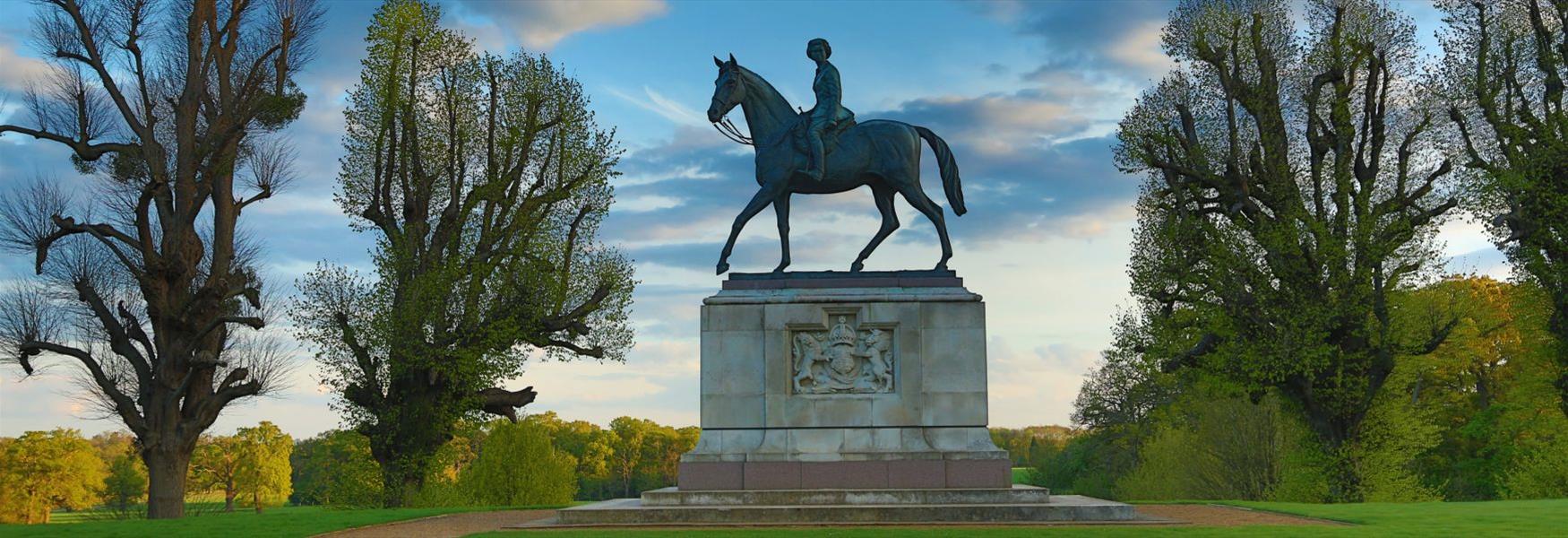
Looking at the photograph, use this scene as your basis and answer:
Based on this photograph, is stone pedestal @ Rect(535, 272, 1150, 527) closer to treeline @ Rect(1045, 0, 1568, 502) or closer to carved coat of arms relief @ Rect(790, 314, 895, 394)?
carved coat of arms relief @ Rect(790, 314, 895, 394)

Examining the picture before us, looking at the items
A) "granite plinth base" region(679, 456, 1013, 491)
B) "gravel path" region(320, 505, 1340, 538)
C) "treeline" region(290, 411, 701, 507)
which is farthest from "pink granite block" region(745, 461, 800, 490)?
"treeline" region(290, 411, 701, 507)

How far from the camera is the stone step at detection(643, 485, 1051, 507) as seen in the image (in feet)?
54.2

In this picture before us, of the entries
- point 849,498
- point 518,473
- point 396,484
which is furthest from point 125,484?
point 849,498

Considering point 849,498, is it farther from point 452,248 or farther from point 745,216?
point 452,248

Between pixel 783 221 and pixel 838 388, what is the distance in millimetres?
2841

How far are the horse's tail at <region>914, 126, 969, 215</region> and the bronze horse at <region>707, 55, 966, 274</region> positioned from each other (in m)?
0.02

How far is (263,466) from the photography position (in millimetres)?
56281

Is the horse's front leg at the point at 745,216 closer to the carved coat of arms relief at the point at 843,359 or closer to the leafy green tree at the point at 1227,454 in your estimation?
the carved coat of arms relief at the point at 843,359

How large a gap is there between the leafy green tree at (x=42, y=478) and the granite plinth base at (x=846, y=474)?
46.9 meters

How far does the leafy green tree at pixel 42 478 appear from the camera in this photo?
2078 inches

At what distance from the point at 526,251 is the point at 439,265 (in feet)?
6.99

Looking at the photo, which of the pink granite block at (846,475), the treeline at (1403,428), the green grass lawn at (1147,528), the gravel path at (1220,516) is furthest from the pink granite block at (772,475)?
the treeline at (1403,428)

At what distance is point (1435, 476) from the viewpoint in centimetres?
4259

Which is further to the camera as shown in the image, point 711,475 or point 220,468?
point 220,468
